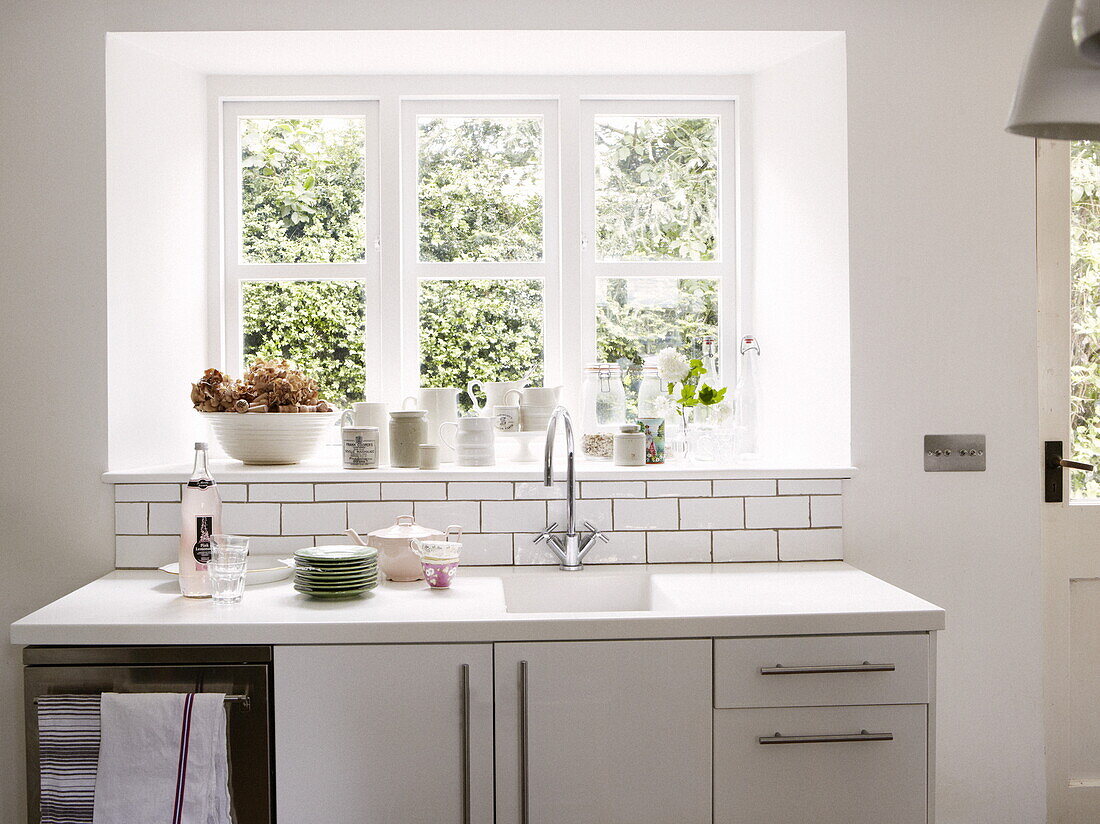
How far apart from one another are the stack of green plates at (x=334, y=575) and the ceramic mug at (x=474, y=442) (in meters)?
0.47

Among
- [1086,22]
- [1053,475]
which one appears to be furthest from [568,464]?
[1086,22]

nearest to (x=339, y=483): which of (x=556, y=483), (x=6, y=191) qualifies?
(x=556, y=483)

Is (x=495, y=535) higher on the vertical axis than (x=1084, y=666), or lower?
higher

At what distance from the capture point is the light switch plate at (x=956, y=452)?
2141mm

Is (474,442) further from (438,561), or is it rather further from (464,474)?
(438,561)

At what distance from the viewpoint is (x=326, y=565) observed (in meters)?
1.77

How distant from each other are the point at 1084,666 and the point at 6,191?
300 centimetres

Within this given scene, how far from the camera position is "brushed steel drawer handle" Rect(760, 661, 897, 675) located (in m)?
1.63

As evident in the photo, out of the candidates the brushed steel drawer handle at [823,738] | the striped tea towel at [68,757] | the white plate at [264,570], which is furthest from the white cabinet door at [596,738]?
the striped tea towel at [68,757]

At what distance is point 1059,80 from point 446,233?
1904 millimetres

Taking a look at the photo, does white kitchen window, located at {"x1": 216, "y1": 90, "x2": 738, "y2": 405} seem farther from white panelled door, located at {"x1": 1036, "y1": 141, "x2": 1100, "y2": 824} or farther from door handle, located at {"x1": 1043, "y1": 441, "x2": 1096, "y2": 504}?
door handle, located at {"x1": 1043, "y1": 441, "x2": 1096, "y2": 504}

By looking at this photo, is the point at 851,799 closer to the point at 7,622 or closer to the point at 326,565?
the point at 326,565

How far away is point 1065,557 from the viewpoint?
2223 mm

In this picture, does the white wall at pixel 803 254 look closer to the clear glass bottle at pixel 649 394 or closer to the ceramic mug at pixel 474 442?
the clear glass bottle at pixel 649 394
